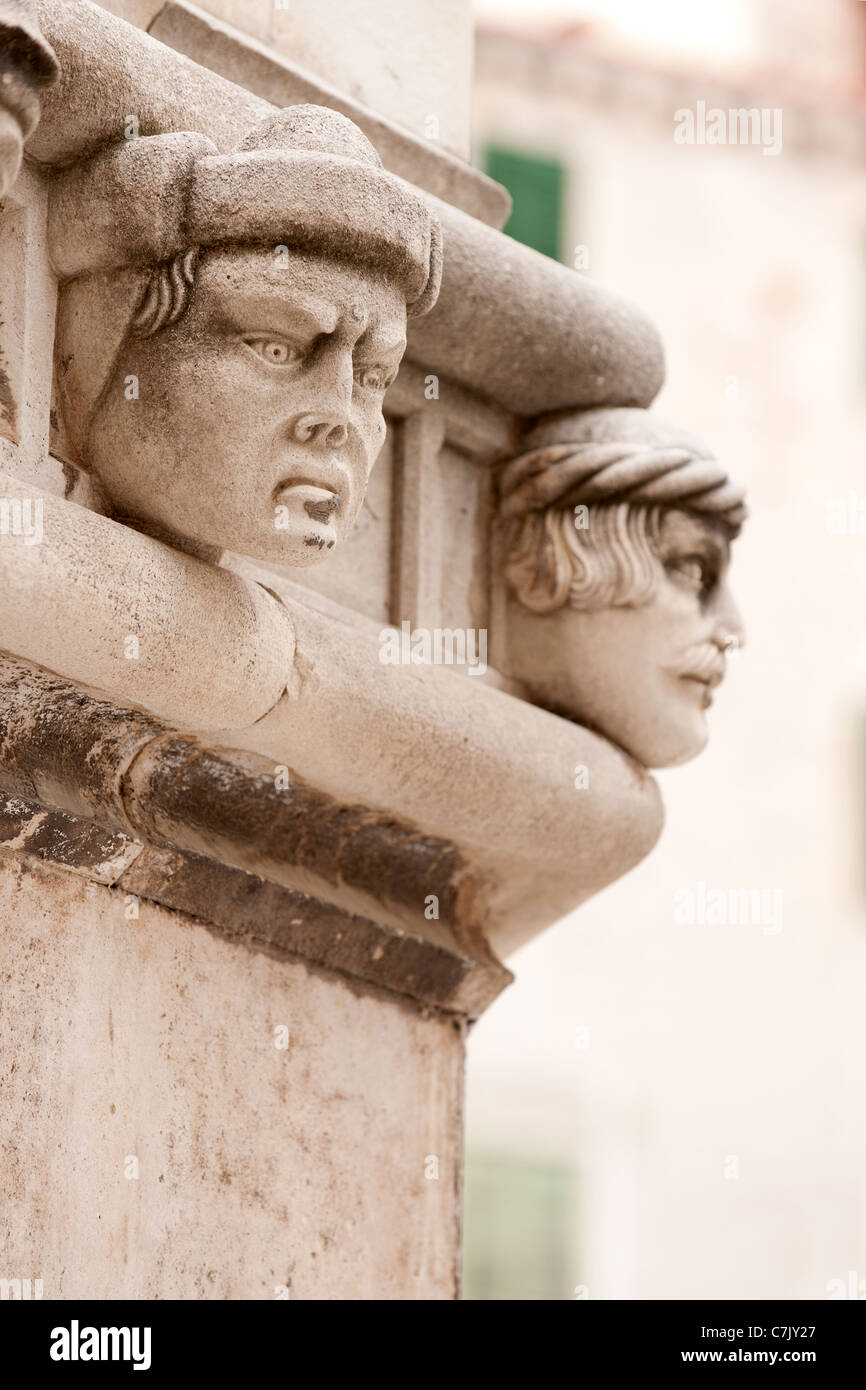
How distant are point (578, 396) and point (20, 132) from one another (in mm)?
981

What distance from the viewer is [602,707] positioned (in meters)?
2.78

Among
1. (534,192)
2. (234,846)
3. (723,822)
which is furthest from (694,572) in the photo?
(534,192)

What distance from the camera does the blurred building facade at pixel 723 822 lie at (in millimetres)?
9141

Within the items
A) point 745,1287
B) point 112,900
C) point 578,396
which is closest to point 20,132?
point 112,900

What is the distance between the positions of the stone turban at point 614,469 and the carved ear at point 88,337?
703mm

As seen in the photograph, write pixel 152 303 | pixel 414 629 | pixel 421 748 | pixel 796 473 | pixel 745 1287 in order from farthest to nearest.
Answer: pixel 796 473
pixel 745 1287
pixel 414 629
pixel 421 748
pixel 152 303

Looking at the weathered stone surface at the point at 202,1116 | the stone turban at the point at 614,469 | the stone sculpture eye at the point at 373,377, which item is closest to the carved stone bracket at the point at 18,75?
the stone sculpture eye at the point at 373,377

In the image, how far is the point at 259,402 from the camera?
2.13 metres

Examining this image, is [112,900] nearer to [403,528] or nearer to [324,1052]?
[324,1052]

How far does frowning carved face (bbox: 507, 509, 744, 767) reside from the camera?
2766mm

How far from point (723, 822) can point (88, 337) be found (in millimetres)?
7584

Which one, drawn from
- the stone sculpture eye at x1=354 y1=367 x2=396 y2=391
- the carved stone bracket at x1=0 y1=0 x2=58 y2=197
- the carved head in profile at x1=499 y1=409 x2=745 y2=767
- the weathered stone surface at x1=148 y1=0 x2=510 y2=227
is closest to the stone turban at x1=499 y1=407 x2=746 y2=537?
the carved head in profile at x1=499 y1=409 x2=745 y2=767

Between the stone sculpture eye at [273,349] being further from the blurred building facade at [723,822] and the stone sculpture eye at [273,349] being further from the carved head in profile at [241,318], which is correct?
the blurred building facade at [723,822]

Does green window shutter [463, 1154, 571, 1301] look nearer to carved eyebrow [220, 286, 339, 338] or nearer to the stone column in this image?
the stone column
